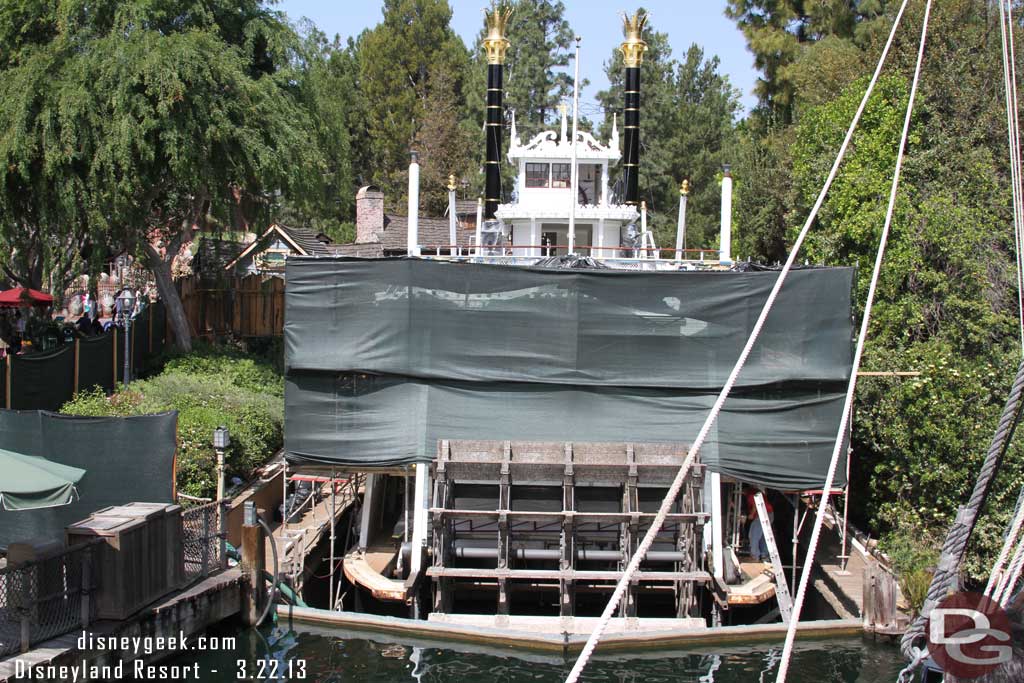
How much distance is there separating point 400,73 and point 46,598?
43.0m

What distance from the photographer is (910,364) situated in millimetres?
15719

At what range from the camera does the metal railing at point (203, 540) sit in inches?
495

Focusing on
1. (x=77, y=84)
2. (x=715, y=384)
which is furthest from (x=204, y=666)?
(x=77, y=84)

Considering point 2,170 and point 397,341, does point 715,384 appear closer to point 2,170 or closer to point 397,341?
point 397,341

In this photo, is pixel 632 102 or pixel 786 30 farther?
pixel 786 30

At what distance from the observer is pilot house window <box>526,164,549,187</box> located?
2169 cm

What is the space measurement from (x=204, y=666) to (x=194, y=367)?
9.81 meters

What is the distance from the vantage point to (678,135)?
44469mm

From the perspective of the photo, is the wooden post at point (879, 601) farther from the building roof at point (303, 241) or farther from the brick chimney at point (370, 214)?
the brick chimney at point (370, 214)

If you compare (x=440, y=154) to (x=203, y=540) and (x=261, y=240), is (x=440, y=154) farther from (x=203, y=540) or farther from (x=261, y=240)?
(x=203, y=540)

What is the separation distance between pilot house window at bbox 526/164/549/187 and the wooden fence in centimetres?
761

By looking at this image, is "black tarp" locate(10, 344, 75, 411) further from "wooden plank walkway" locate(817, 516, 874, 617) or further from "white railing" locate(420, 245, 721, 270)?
"wooden plank walkway" locate(817, 516, 874, 617)

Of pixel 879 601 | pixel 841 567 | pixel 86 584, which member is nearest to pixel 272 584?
pixel 86 584

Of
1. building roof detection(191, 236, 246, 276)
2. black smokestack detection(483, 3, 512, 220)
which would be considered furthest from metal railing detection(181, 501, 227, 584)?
black smokestack detection(483, 3, 512, 220)
